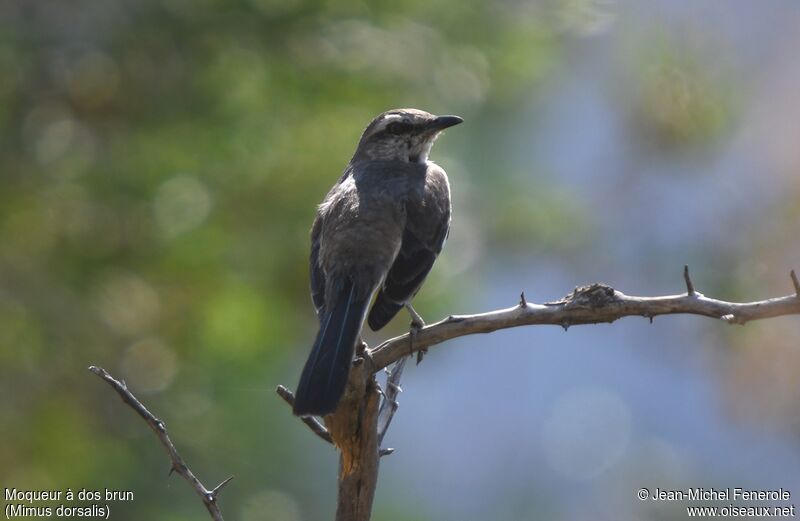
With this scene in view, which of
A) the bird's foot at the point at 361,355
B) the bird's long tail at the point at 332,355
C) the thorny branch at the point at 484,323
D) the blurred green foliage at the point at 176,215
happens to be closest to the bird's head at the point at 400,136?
the blurred green foliage at the point at 176,215

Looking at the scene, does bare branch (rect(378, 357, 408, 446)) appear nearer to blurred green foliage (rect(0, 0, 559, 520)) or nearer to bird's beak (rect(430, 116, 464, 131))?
bird's beak (rect(430, 116, 464, 131))

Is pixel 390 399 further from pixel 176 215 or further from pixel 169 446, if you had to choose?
pixel 176 215

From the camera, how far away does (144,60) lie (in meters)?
6.75

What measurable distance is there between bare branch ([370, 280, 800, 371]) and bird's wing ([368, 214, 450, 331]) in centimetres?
101

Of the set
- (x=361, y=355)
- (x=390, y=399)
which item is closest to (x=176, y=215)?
(x=361, y=355)

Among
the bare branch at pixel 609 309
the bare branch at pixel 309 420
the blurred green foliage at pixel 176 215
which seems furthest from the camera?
the blurred green foliage at pixel 176 215

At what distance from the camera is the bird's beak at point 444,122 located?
215 inches

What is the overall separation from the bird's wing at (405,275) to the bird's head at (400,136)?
82 cm

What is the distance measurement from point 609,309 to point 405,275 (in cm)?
152

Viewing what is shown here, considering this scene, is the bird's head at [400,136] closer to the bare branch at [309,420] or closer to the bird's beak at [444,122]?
the bird's beak at [444,122]

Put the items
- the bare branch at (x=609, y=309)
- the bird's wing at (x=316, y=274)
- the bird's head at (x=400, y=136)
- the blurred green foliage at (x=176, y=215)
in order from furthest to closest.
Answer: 1. the blurred green foliage at (x=176, y=215)
2. the bird's head at (x=400, y=136)
3. the bird's wing at (x=316, y=274)
4. the bare branch at (x=609, y=309)

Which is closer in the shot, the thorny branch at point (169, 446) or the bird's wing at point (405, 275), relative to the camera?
the thorny branch at point (169, 446)

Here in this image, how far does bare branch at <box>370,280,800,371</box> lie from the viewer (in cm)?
311

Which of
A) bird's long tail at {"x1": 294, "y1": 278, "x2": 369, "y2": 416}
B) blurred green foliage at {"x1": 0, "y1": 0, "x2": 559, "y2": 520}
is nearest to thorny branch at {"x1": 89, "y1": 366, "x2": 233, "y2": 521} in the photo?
bird's long tail at {"x1": 294, "y1": 278, "x2": 369, "y2": 416}
